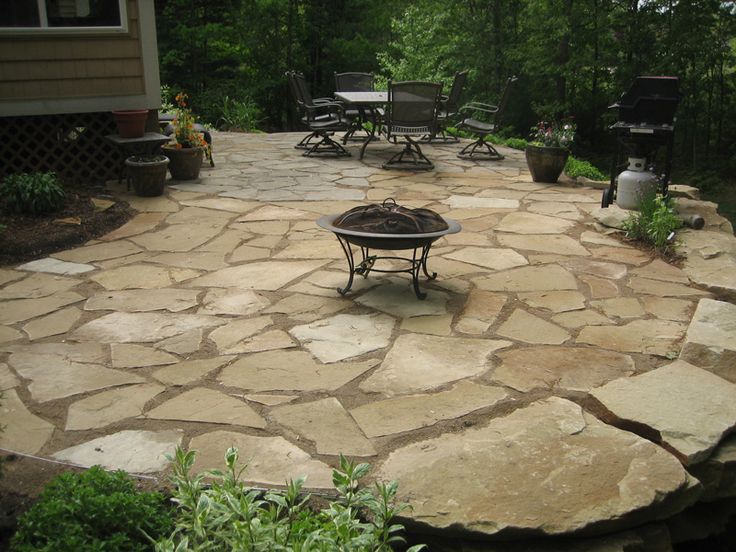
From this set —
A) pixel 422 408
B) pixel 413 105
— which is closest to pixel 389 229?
pixel 422 408

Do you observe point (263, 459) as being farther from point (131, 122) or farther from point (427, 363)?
point (131, 122)

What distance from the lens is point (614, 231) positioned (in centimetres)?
550

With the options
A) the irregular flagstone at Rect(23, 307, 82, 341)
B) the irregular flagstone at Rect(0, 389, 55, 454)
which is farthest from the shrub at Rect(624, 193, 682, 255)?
the irregular flagstone at Rect(0, 389, 55, 454)

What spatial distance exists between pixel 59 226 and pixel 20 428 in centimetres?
311

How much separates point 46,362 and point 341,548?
6.75ft

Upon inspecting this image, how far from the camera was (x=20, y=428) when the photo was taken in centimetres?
275

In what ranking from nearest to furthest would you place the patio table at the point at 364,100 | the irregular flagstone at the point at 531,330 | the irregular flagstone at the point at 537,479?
the irregular flagstone at the point at 537,479 < the irregular flagstone at the point at 531,330 < the patio table at the point at 364,100

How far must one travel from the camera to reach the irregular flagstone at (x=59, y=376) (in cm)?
305

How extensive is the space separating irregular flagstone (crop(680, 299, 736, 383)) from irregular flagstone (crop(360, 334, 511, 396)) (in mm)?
861

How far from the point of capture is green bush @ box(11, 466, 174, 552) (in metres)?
1.96

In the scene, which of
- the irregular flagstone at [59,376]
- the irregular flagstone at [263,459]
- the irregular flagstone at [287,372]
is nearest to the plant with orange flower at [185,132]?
the irregular flagstone at [59,376]

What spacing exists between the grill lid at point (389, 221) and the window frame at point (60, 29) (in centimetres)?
417

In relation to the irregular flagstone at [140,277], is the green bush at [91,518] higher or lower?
higher

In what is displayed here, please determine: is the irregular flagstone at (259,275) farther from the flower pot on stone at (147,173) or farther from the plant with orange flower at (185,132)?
the plant with orange flower at (185,132)
